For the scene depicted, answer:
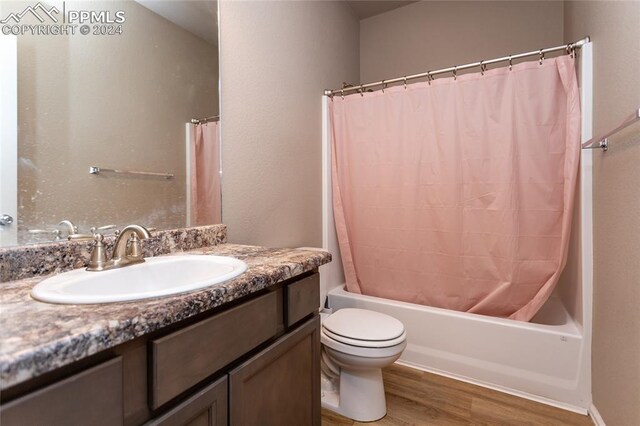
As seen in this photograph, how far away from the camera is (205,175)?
4.62 feet

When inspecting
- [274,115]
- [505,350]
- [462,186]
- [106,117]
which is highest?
[274,115]

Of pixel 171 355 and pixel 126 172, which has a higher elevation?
pixel 126 172

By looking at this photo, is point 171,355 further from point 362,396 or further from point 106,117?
point 362,396

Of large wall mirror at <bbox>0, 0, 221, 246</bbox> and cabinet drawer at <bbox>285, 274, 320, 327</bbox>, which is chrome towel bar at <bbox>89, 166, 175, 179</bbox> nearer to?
large wall mirror at <bbox>0, 0, 221, 246</bbox>

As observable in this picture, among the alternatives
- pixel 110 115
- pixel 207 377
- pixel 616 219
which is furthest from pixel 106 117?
pixel 616 219

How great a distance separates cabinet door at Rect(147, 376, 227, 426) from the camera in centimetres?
62

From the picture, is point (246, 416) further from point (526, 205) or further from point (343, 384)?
point (526, 205)

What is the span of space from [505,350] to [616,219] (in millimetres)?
832

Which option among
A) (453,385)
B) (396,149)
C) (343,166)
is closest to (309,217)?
(343,166)

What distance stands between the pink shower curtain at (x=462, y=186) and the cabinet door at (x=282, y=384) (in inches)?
44.5

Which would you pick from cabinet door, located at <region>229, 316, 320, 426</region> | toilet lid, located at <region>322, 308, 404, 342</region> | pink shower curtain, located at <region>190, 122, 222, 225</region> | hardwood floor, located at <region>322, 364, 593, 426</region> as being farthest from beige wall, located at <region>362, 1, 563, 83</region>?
cabinet door, located at <region>229, 316, 320, 426</region>

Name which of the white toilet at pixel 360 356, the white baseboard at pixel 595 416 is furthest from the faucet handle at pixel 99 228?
the white baseboard at pixel 595 416

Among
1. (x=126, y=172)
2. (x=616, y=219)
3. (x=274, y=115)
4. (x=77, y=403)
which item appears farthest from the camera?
(x=274, y=115)

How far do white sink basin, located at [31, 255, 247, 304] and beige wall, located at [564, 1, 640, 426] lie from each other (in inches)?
53.5
